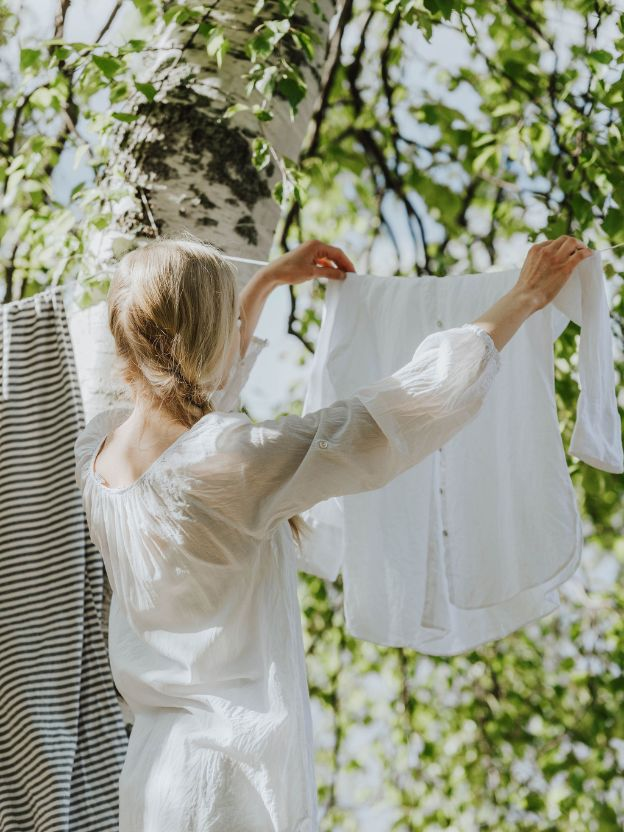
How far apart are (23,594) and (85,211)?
27.0 inches

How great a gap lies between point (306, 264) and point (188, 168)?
1.14 feet

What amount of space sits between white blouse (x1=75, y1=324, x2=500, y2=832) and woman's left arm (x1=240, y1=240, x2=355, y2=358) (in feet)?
1.57

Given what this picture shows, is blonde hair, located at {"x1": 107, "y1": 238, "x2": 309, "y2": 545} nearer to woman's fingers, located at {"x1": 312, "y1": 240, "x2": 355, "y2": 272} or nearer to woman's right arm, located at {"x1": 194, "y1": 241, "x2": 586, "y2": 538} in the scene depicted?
woman's right arm, located at {"x1": 194, "y1": 241, "x2": 586, "y2": 538}

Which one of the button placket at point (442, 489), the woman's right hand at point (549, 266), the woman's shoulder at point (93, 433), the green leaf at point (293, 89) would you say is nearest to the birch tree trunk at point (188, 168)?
the green leaf at point (293, 89)

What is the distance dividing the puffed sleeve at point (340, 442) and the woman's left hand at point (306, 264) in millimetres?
502

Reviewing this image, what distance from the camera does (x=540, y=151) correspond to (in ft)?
7.97

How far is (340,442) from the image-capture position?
1.11 m

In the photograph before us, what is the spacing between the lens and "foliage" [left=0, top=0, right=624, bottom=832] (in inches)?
75.4

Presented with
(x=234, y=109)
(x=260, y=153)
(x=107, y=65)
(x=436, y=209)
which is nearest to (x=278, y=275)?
(x=260, y=153)

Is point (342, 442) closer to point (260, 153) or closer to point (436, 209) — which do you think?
point (260, 153)

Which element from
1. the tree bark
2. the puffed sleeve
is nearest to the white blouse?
the puffed sleeve

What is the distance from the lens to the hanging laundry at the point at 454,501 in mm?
1520

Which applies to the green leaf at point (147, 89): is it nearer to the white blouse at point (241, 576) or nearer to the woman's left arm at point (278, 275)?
the woman's left arm at point (278, 275)

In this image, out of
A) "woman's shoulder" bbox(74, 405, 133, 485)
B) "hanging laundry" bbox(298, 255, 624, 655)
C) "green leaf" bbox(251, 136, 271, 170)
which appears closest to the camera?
"woman's shoulder" bbox(74, 405, 133, 485)
